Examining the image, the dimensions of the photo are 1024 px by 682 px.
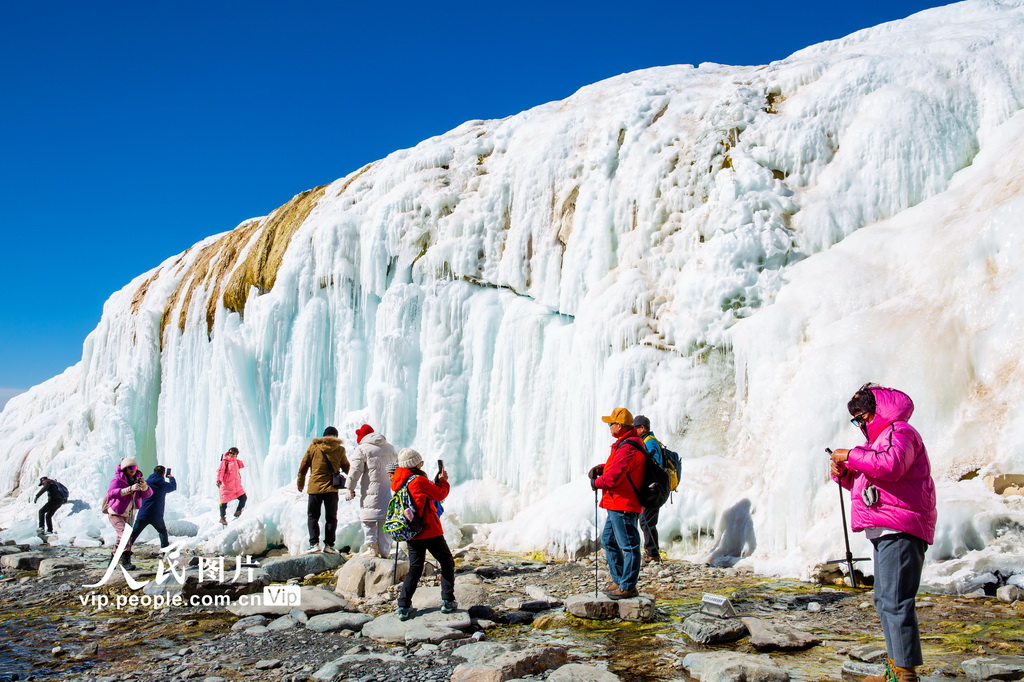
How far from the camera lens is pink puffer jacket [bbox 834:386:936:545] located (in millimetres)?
4301

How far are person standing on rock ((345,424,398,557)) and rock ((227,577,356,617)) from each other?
1981 mm

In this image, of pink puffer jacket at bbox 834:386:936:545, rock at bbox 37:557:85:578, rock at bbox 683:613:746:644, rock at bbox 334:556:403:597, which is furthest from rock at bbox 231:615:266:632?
rock at bbox 37:557:85:578

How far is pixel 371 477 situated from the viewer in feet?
34.9

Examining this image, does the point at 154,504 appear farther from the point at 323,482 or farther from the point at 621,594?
the point at 621,594

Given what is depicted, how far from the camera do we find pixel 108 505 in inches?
466

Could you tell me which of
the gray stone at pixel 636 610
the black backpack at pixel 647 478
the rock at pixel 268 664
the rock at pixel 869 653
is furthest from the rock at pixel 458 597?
the rock at pixel 869 653

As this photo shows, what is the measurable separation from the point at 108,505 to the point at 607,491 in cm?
827

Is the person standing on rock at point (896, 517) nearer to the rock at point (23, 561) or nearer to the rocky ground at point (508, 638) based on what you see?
the rocky ground at point (508, 638)

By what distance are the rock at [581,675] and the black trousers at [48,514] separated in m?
17.0

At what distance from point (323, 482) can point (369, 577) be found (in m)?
2.82

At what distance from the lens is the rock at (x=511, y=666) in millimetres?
5281

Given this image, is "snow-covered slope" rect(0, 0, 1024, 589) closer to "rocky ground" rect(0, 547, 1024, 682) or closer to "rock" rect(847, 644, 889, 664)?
"rocky ground" rect(0, 547, 1024, 682)

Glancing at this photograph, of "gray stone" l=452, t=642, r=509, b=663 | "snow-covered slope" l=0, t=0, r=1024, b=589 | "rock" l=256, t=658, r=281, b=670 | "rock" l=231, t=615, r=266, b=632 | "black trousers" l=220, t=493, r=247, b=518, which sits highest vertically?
"snow-covered slope" l=0, t=0, r=1024, b=589

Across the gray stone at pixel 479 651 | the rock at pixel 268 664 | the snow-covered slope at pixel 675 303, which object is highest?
the snow-covered slope at pixel 675 303
